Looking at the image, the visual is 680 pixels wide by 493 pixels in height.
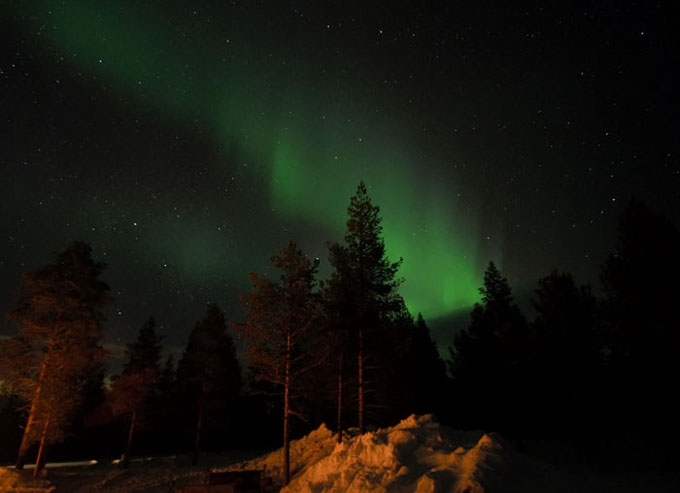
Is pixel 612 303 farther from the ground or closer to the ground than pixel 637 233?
closer to the ground

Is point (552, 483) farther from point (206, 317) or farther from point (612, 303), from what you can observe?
point (206, 317)

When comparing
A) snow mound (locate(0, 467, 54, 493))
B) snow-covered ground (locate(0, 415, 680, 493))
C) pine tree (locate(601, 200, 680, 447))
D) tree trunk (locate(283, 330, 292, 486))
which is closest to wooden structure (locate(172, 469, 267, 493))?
tree trunk (locate(283, 330, 292, 486))

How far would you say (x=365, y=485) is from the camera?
1088 centimetres

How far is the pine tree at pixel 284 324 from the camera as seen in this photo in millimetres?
17078

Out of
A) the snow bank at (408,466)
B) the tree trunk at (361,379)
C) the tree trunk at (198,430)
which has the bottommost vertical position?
the tree trunk at (198,430)

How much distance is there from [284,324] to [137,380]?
71.8 ft

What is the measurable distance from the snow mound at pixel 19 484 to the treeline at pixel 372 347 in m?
2.77

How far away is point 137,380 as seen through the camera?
31.3 m

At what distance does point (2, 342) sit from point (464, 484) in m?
22.4

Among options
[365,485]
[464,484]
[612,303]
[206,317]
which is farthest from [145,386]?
[612,303]

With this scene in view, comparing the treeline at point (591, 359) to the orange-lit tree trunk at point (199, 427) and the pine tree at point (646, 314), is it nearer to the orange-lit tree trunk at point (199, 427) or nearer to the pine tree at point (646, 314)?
the pine tree at point (646, 314)

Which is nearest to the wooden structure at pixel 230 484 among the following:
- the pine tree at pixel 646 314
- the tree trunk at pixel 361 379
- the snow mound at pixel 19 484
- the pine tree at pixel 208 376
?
the tree trunk at pixel 361 379

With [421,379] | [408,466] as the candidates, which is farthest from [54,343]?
[421,379]

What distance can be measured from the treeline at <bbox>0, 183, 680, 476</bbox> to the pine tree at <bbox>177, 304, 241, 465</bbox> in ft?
0.53
